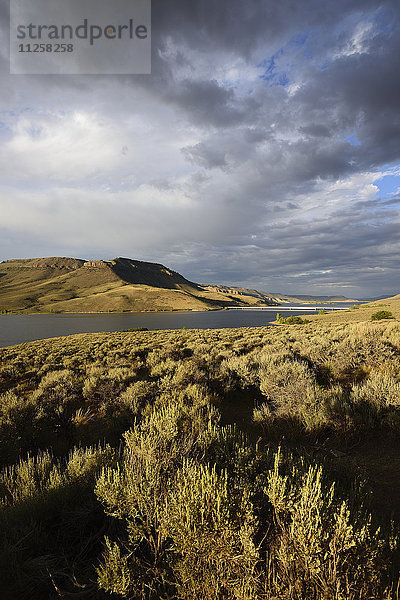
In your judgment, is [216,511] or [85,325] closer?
[216,511]

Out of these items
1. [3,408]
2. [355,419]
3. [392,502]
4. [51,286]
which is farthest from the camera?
[51,286]

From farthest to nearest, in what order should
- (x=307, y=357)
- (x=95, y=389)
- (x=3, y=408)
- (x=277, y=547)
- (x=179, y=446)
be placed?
(x=307, y=357)
(x=95, y=389)
(x=3, y=408)
(x=179, y=446)
(x=277, y=547)

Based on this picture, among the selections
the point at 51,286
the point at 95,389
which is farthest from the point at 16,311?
the point at 95,389

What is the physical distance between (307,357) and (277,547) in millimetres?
8383

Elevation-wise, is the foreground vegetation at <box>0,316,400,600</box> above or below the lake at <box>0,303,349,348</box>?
above

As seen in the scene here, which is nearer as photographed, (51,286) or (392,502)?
(392,502)

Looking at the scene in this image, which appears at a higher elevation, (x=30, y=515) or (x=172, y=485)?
(x=172, y=485)

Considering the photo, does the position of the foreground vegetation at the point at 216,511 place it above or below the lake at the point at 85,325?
above

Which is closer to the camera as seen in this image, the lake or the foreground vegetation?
the foreground vegetation

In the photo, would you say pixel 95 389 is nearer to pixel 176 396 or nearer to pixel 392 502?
pixel 176 396

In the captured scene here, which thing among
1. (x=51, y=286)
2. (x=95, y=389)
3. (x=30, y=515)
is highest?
(x=51, y=286)

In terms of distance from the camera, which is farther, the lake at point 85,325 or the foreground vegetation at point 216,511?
the lake at point 85,325

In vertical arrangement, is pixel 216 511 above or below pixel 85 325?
above

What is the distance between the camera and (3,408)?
5.69 m
